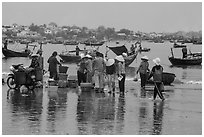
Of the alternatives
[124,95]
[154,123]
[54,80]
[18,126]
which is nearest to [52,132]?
[18,126]

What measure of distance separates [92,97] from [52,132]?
637 centimetres

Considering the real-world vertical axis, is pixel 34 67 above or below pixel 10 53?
above

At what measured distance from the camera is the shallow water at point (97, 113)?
11102 mm

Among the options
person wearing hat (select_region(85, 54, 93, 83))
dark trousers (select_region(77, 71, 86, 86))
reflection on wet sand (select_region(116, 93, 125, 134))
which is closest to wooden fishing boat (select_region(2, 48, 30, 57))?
dark trousers (select_region(77, 71, 86, 86))

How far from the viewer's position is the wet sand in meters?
11.1

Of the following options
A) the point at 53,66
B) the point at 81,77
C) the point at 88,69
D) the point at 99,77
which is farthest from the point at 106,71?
the point at 53,66

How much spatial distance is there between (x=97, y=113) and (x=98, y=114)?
6.6 inches

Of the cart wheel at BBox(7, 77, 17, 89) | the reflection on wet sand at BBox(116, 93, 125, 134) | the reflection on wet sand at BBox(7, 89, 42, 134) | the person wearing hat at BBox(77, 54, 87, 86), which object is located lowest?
the reflection on wet sand at BBox(116, 93, 125, 134)

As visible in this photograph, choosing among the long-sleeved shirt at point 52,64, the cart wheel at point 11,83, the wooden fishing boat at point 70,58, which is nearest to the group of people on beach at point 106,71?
the long-sleeved shirt at point 52,64

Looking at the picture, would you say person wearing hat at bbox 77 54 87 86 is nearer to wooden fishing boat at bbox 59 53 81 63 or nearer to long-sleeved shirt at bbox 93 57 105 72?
long-sleeved shirt at bbox 93 57 105 72

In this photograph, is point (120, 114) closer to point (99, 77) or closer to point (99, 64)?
point (99, 77)

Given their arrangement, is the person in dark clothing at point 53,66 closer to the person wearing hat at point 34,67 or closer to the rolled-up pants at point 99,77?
the person wearing hat at point 34,67

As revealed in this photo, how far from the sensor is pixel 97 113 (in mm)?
13406

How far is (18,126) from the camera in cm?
1116
